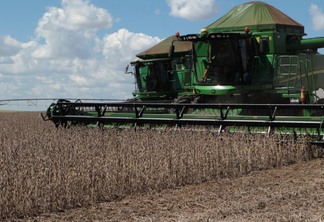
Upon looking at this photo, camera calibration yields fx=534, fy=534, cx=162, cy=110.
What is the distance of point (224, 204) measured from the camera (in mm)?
4527

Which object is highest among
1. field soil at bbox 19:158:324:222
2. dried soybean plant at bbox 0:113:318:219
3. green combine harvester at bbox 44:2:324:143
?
green combine harvester at bbox 44:2:324:143

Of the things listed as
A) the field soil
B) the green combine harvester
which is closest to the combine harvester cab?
the green combine harvester

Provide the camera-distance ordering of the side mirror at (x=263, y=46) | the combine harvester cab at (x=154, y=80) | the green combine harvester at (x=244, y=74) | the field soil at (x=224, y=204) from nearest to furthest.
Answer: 1. the field soil at (x=224, y=204)
2. the green combine harvester at (x=244, y=74)
3. the side mirror at (x=263, y=46)
4. the combine harvester cab at (x=154, y=80)

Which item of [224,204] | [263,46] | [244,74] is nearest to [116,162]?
[224,204]

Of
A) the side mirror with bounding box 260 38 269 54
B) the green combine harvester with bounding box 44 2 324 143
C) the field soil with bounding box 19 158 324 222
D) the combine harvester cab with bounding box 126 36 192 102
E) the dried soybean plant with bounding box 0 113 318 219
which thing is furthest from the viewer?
the combine harvester cab with bounding box 126 36 192 102

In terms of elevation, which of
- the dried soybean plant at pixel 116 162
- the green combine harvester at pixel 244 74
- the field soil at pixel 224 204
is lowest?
the field soil at pixel 224 204

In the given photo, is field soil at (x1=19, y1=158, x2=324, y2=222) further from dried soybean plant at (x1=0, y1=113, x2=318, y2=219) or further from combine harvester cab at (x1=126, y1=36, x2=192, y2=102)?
combine harvester cab at (x1=126, y1=36, x2=192, y2=102)

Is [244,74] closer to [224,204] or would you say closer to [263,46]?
[263,46]

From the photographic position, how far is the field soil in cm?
412

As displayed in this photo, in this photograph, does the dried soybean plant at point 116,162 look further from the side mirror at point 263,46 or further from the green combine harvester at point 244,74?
the side mirror at point 263,46

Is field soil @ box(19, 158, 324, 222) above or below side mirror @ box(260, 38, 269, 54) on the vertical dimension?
below

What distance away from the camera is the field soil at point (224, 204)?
4.12 meters

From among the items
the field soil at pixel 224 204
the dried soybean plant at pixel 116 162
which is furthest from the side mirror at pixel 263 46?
the field soil at pixel 224 204

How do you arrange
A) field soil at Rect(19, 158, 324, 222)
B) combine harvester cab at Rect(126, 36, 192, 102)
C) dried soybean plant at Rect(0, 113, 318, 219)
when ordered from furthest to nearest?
combine harvester cab at Rect(126, 36, 192, 102), dried soybean plant at Rect(0, 113, 318, 219), field soil at Rect(19, 158, 324, 222)
